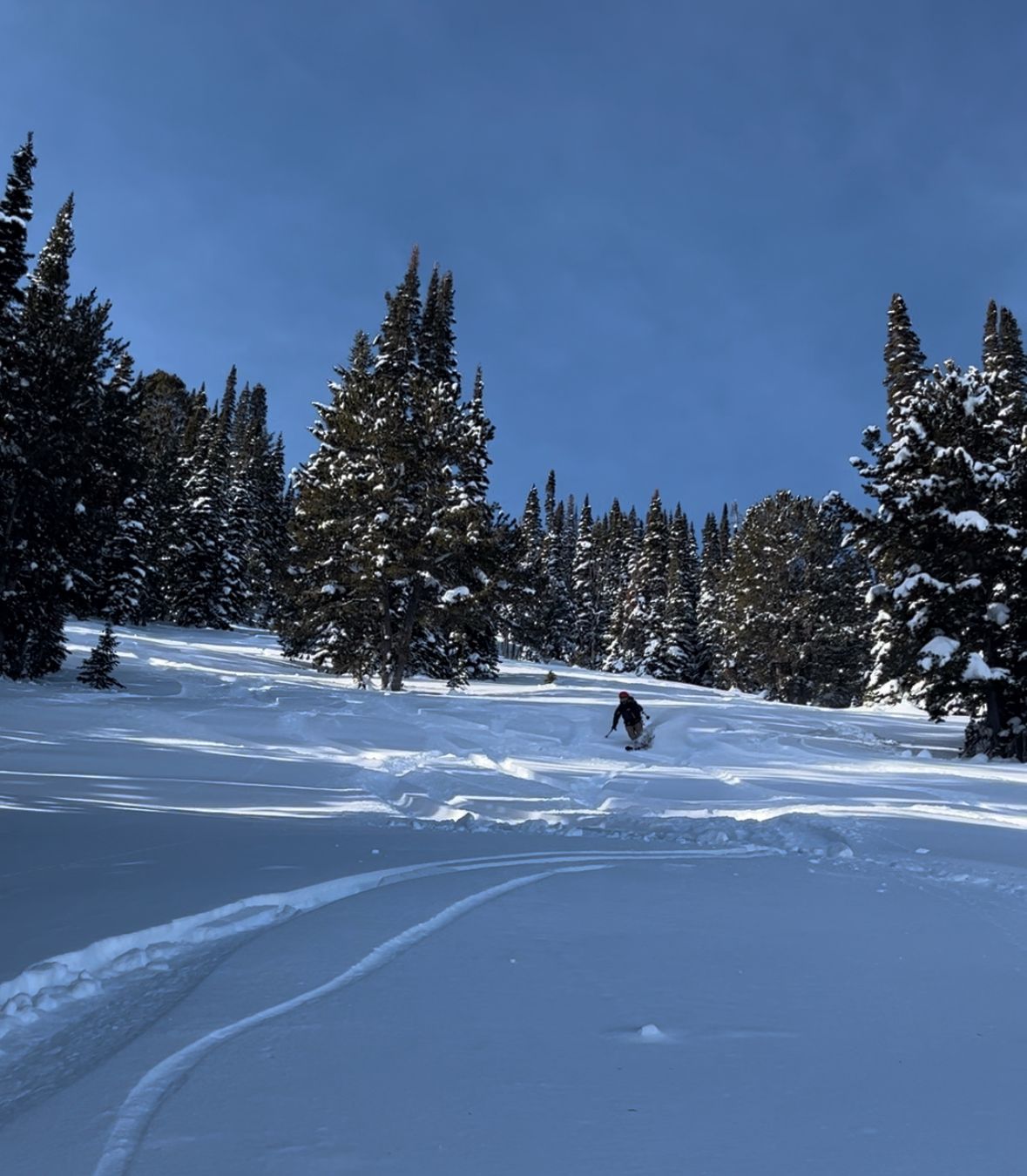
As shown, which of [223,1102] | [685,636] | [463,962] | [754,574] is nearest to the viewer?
[223,1102]

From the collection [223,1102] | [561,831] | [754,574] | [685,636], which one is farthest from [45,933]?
[685,636]

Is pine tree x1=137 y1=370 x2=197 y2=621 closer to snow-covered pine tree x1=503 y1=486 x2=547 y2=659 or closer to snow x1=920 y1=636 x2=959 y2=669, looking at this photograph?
snow-covered pine tree x1=503 y1=486 x2=547 y2=659

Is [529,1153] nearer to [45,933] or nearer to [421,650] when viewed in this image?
[45,933]

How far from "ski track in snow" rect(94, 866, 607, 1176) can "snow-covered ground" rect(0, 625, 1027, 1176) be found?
0.05 ft

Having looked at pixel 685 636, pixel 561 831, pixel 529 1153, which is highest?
pixel 685 636

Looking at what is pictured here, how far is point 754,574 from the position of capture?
41625 mm

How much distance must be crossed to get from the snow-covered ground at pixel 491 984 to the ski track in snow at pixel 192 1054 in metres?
0.01

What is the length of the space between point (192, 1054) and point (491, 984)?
4.39ft

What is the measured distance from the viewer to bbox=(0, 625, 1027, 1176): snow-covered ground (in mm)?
2273

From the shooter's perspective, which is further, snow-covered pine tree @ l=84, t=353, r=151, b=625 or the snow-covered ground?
snow-covered pine tree @ l=84, t=353, r=151, b=625

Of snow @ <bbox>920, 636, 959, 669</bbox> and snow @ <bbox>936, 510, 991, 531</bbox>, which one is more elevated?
snow @ <bbox>936, 510, 991, 531</bbox>

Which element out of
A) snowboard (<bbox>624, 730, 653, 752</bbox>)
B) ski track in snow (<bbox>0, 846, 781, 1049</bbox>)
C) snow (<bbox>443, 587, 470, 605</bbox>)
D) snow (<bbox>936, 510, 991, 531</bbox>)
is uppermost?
snow (<bbox>936, 510, 991, 531</bbox>)

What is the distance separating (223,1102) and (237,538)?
175ft

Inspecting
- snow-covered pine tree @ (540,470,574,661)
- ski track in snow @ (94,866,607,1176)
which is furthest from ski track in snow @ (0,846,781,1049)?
snow-covered pine tree @ (540,470,574,661)
